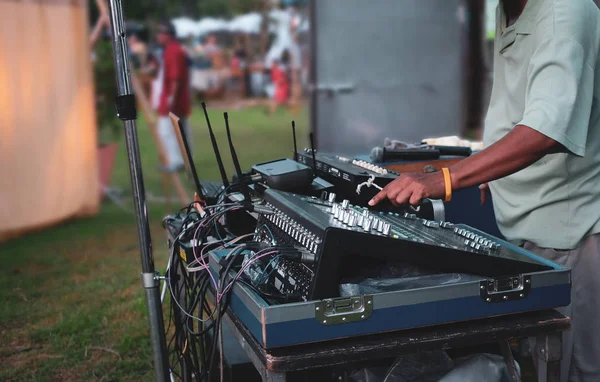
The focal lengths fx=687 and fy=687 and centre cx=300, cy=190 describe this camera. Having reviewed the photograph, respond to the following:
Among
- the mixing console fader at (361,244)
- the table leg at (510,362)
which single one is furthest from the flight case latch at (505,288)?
the table leg at (510,362)

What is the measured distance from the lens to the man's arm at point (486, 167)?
1.72m

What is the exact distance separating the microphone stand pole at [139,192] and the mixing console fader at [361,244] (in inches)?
17.9

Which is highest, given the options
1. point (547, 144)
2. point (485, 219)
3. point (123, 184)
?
point (547, 144)

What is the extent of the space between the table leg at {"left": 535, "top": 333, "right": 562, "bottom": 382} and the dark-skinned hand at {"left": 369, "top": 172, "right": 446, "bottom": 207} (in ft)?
1.45

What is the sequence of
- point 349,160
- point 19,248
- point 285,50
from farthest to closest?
point 285,50
point 19,248
point 349,160

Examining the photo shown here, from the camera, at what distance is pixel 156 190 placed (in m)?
8.33

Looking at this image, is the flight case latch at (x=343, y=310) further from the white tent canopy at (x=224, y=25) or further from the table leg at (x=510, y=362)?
the white tent canopy at (x=224, y=25)

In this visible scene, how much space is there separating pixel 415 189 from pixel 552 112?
1.26 ft

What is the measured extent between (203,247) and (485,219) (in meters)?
1.24

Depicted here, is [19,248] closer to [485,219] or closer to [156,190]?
[156,190]

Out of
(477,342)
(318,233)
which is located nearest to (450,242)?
(477,342)

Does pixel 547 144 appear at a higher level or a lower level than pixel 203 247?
higher

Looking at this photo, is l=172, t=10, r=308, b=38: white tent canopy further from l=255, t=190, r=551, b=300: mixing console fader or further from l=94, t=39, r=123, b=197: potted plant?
l=255, t=190, r=551, b=300: mixing console fader

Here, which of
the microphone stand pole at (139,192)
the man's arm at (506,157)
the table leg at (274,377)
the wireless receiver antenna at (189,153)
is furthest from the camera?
the wireless receiver antenna at (189,153)
